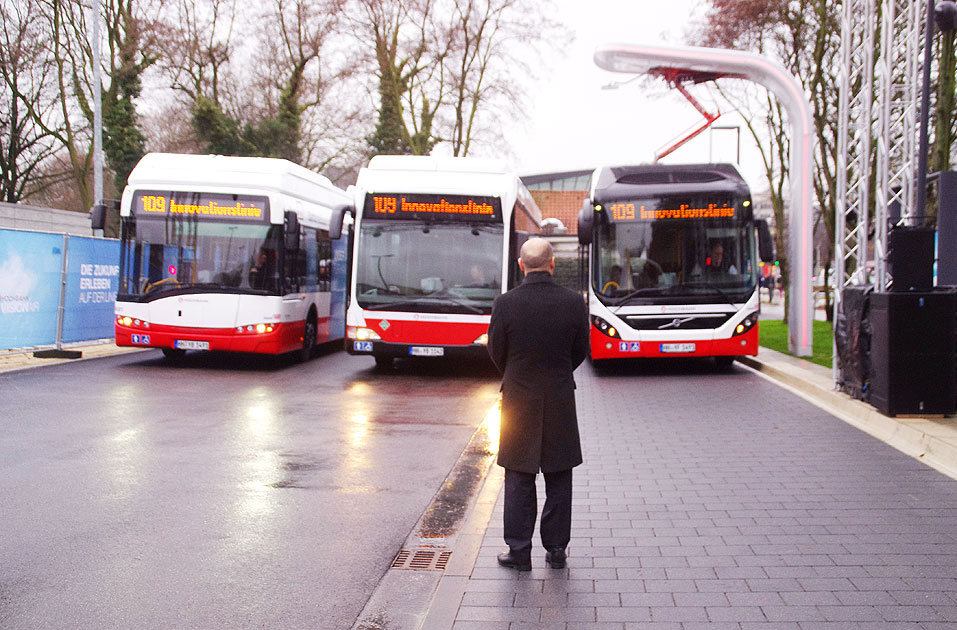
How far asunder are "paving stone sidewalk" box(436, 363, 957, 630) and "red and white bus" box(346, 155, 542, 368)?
543 cm

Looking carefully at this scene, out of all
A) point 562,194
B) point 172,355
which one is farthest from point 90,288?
point 562,194

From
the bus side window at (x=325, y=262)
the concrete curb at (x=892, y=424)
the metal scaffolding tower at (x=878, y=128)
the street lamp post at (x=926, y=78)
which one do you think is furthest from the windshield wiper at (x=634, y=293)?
the bus side window at (x=325, y=262)

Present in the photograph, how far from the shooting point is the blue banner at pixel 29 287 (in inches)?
577

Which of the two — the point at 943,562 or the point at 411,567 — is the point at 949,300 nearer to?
the point at 943,562

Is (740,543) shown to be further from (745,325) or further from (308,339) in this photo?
(308,339)

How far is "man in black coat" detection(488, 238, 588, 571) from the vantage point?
4.79 m

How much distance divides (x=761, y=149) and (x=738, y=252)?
37.8ft

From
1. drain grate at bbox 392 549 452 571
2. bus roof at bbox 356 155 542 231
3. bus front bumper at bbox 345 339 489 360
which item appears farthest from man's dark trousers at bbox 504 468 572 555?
bus roof at bbox 356 155 542 231

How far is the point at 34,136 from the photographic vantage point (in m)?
34.5

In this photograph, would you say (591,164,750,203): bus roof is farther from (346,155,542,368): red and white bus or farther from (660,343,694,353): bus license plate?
(660,343,694,353): bus license plate

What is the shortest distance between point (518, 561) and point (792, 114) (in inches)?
562

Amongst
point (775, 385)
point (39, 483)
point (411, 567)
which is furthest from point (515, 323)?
point (775, 385)

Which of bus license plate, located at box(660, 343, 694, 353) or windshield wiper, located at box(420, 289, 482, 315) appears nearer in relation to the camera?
windshield wiper, located at box(420, 289, 482, 315)

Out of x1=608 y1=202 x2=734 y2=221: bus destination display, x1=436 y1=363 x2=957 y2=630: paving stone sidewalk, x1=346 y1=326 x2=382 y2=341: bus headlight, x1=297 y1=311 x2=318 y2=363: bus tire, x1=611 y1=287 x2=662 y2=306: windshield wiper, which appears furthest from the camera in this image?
x1=297 y1=311 x2=318 y2=363: bus tire
